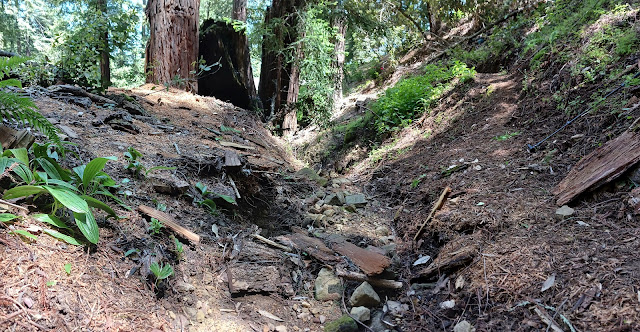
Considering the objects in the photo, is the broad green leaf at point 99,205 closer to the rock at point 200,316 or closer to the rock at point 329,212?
the rock at point 200,316

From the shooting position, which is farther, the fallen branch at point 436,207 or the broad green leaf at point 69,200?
the fallen branch at point 436,207

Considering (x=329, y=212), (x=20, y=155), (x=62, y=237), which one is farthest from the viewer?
(x=329, y=212)

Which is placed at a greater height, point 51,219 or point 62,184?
point 62,184

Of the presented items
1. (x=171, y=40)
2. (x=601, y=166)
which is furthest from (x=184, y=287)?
(x=171, y=40)

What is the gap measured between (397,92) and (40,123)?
591 centimetres

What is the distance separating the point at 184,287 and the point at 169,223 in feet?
1.75

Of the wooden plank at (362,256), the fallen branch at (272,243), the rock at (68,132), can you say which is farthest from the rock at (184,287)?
the rock at (68,132)

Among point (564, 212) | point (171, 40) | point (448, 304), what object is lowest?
point (448, 304)

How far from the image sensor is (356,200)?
448 cm

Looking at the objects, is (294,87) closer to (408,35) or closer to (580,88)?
(408,35)

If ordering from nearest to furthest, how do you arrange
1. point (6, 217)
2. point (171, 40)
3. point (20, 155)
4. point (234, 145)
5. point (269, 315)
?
point (6, 217), point (20, 155), point (269, 315), point (234, 145), point (171, 40)

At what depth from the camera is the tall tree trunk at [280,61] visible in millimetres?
6885

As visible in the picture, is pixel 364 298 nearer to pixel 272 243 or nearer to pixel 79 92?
pixel 272 243

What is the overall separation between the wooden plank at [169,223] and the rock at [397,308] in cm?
142
